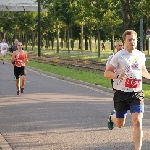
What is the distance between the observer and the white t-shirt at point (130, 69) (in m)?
8.06

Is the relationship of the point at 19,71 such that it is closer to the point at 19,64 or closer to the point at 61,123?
the point at 19,64

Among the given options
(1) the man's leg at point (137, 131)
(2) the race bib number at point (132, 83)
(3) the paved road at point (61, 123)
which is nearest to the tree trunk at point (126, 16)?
(3) the paved road at point (61, 123)

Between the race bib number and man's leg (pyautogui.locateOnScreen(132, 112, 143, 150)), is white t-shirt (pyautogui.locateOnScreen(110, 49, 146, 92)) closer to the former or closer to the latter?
the race bib number

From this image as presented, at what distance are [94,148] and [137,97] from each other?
1.09 m

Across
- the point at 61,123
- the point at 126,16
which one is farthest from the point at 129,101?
the point at 126,16

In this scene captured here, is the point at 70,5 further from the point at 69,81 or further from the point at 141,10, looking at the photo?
the point at 69,81

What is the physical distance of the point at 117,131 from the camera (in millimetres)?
10180

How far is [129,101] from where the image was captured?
8141mm

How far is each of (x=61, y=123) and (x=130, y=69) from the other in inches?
141

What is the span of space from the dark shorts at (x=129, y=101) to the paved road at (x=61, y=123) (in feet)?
2.16

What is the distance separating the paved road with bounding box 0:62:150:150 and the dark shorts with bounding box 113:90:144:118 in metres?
0.66

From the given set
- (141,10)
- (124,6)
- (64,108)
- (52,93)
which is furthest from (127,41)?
(141,10)

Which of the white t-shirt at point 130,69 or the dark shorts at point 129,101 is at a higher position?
the white t-shirt at point 130,69

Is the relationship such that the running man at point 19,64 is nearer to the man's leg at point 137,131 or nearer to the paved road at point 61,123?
the paved road at point 61,123
